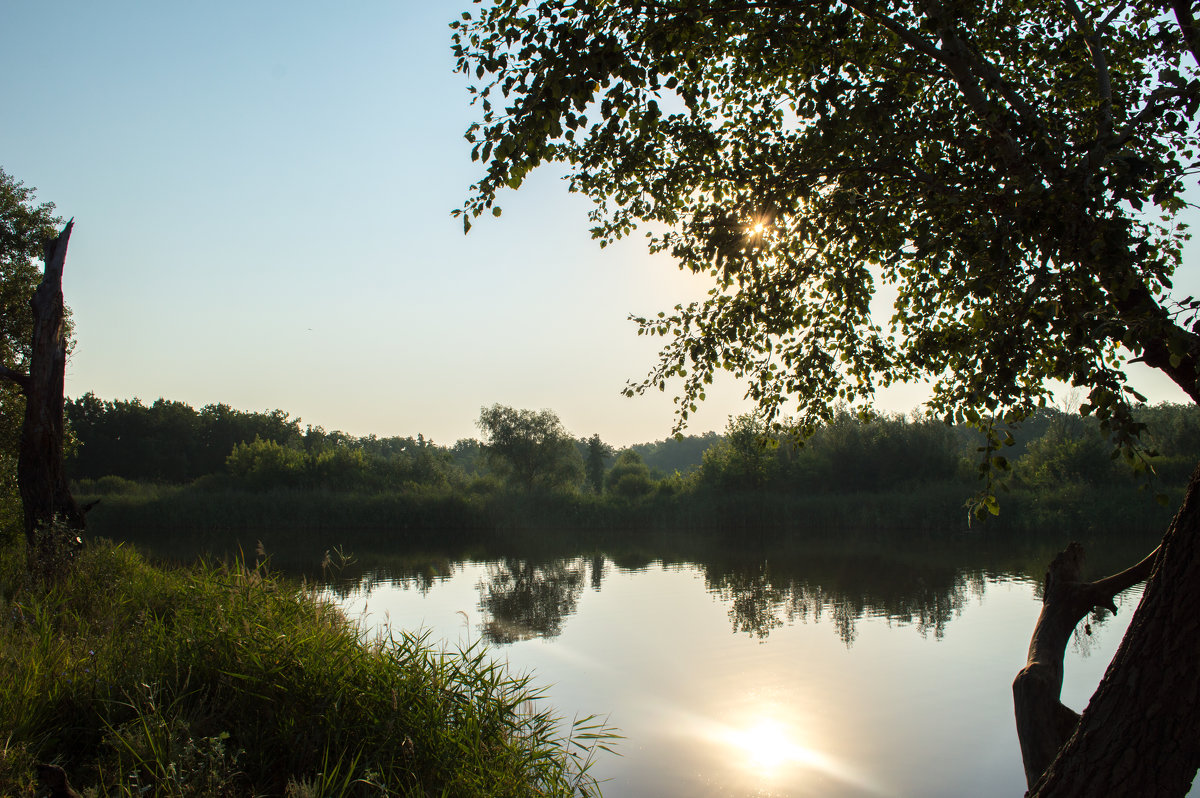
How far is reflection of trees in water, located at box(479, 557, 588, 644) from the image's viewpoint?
12.4 meters

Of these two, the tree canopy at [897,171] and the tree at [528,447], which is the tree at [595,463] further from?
the tree canopy at [897,171]

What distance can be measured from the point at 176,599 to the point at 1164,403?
2661 inches

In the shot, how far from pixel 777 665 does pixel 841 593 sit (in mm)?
6309

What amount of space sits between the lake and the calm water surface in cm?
3

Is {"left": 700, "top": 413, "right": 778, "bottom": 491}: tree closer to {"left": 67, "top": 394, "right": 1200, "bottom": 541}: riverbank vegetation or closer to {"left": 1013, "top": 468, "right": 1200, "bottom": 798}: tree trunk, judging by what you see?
{"left": 67, "top": 394, "right": 1200, "bottom": 541}: riverbank vegetation

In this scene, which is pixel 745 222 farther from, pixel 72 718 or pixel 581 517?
pixel 581 517

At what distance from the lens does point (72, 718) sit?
418 centimetres

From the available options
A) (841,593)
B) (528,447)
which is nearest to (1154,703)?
(841,593)

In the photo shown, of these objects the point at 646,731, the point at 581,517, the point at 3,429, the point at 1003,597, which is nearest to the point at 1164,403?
the point at 581,517

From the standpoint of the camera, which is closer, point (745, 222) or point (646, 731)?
point (745, 222)

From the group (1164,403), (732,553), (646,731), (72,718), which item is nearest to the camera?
(72,718)

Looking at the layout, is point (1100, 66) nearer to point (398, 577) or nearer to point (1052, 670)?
point (1052, 670)

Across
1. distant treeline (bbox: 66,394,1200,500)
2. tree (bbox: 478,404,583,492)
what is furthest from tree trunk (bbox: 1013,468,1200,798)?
tree (bbox: 478,404,583,492)

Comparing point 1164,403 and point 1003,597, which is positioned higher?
point 1164,403
